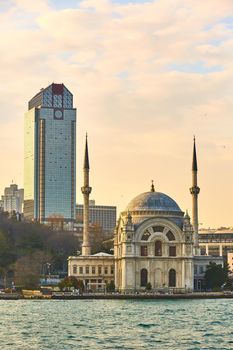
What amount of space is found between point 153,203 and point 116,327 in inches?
2372

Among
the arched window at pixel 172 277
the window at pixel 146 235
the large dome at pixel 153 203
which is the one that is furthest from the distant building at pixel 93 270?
the arched window at pixel 172 277

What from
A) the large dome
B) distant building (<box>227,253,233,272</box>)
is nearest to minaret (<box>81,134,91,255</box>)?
the large dome

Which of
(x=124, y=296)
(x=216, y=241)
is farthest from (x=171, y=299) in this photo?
(x=216, y=241)

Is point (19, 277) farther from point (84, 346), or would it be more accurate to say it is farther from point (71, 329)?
point (84, 346)

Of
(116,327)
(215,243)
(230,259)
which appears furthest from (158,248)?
(215,243)

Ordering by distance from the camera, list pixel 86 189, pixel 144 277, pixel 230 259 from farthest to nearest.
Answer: pixel 230 259
pixel 86 189
pixel 144 277

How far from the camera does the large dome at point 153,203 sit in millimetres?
120625

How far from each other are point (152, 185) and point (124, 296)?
23.9 metres

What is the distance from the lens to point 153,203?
398ft

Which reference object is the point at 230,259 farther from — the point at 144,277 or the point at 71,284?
the point at 71,284

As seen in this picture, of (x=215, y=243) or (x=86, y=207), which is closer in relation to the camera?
(x=86, y=207)

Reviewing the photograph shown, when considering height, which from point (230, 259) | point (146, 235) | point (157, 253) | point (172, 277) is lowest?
point (172, 277)

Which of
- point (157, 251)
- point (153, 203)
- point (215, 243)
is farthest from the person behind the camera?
point (215, 243)

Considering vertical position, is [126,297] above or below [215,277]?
below
